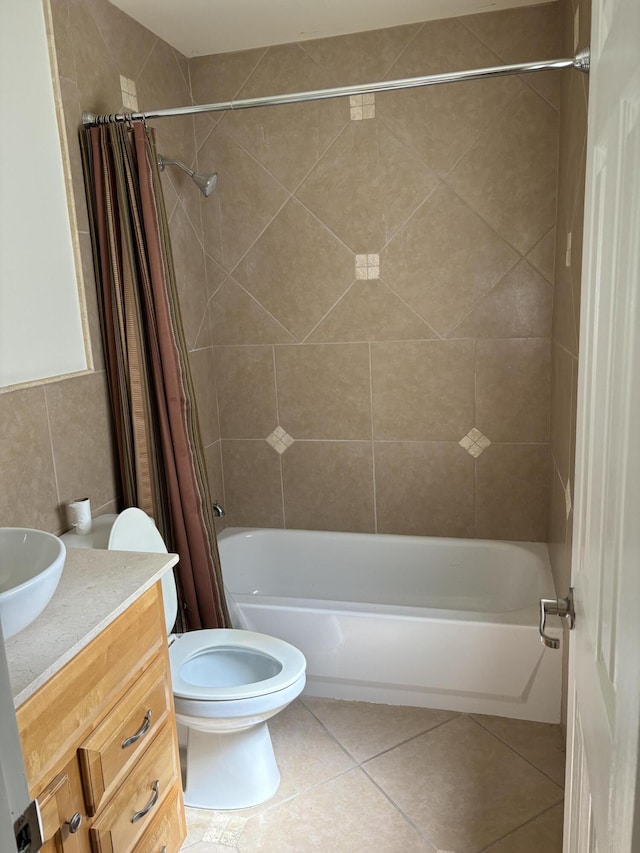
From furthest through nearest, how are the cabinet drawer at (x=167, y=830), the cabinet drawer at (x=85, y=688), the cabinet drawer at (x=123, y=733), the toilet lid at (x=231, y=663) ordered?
the toilet lid at (x=231, y=663) < the cabinet drawer at (x=167, y=830) < the cabinet drawer at (x=123, y=733) < the cabinet drawer at (x=85, y=688)

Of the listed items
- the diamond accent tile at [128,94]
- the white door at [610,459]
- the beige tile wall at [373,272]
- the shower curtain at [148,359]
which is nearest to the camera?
the white door at [610,459]

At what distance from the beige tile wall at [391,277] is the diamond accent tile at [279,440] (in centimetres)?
1

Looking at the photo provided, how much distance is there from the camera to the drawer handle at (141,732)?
1.48 metres

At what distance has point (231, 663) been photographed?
2.17m

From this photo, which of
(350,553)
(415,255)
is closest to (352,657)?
(350,553)

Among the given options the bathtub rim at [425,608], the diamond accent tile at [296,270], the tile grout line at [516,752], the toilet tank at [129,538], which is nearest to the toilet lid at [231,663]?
the toilet tank at [129,538]

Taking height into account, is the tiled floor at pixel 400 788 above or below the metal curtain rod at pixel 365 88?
below

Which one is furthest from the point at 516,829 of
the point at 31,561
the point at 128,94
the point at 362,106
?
the point at 128,94

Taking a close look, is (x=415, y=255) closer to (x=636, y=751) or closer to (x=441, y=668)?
(x=441, y=668)

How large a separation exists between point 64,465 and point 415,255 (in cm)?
162

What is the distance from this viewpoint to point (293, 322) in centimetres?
304

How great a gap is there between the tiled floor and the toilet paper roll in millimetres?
916

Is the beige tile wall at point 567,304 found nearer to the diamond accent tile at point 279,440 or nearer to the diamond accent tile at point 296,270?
the diamond accent tile at point 296,270

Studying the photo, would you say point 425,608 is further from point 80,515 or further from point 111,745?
point 111,745
